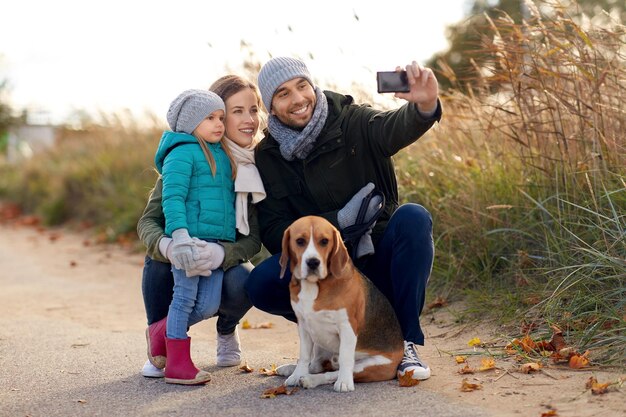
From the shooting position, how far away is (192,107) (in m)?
4.87

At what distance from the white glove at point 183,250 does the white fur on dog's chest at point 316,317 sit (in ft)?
1.90

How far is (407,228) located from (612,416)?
56.7 inches

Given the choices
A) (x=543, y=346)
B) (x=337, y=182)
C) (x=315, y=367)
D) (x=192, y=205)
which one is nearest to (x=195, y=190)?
(x=192, y=205)

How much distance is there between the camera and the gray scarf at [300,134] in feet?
15.9

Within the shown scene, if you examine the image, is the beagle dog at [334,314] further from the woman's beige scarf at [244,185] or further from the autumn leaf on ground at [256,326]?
the autumn leaf on ground at [256,326]

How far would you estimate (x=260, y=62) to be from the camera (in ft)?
27.5

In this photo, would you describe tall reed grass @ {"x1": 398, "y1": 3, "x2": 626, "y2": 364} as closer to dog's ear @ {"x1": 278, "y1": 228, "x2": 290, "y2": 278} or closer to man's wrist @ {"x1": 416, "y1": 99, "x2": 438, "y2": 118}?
man's wrist @ {"x1": 416, "y1": 99, "x2": 438, "y2": 118}

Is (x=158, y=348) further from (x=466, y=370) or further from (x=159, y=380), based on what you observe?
(x=466, y=370)

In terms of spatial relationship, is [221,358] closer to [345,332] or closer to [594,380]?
[345,332]

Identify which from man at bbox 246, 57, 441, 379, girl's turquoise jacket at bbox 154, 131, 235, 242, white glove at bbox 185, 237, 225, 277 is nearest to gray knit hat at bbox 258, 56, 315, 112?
man at bbox 246, 57, 441, 379

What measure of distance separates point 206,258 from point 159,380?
764 mm

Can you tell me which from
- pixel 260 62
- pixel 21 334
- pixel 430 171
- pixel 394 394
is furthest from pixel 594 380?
pixel 260 62

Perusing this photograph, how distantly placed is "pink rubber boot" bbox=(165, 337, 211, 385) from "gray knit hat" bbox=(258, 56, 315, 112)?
4.85ft

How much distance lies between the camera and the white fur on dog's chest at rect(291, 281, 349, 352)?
4.34 metres
